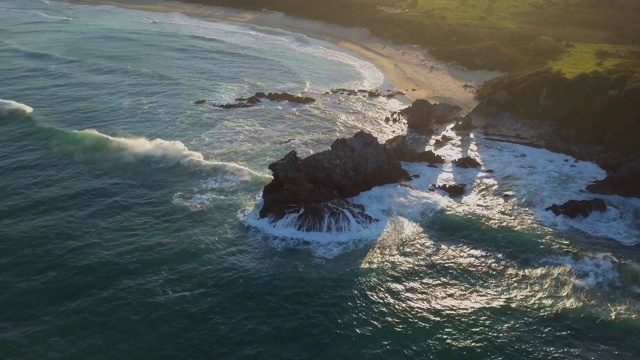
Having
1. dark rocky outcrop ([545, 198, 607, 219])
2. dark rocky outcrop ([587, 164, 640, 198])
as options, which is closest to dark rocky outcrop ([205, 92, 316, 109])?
dark rocky outcrop ([545, 198, 607, 219])

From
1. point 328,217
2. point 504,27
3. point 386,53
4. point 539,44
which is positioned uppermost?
point 504,27

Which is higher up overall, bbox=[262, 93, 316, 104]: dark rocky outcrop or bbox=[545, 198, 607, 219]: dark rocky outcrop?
bbox=[262, 93, 316, 104]: dark rocky outcrop

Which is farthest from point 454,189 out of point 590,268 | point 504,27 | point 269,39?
point 269,39

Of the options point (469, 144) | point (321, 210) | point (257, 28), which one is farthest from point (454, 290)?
point (257, 28)

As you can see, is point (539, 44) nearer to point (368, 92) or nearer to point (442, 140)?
point (368, 92)

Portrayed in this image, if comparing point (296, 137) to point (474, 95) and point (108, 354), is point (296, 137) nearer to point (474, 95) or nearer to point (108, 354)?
point (474, 95)

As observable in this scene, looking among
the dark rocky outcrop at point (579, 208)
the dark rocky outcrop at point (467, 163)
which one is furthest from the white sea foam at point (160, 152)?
the dark rocky outcrop at point (579, 208)

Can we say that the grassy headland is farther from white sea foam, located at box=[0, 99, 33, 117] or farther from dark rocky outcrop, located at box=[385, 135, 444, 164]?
white sea foam, located at box=[0, 99, 33, 117]

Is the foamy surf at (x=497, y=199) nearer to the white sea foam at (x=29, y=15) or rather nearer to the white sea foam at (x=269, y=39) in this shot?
the white sea foam at (x=269, y=39)
